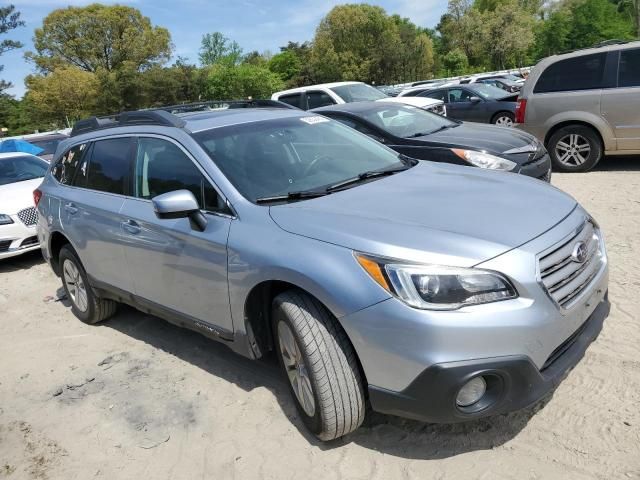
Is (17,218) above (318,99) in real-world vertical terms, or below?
below

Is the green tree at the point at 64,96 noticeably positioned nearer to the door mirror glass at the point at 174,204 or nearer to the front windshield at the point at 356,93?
the front windshield at the point at 356,93

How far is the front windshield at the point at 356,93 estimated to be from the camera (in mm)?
11945

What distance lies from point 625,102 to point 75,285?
764cm

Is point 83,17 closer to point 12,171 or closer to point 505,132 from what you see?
point 12,171

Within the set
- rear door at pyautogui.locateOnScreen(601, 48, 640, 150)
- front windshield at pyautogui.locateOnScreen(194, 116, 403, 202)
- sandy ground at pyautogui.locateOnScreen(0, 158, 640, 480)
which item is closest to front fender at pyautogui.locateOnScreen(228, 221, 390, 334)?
front windshield at pyautogui.locateOnScreen(194, 116, 403, 202)

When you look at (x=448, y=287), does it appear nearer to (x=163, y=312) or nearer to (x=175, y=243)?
(x=175, y=243)

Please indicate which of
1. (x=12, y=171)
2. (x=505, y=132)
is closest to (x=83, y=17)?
(x=12, y=171)

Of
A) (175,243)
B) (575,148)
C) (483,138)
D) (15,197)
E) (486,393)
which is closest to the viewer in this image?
(486,393)

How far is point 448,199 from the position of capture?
3051 mm

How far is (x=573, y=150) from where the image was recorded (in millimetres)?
8789

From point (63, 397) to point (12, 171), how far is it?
626cm

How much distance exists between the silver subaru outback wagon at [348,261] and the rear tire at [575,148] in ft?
18.8

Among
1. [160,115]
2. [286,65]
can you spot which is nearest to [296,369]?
[160,115]

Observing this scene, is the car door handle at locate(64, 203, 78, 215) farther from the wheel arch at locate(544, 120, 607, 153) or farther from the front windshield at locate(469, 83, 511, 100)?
the front windshield at locate(469, 83, 511, 100)
